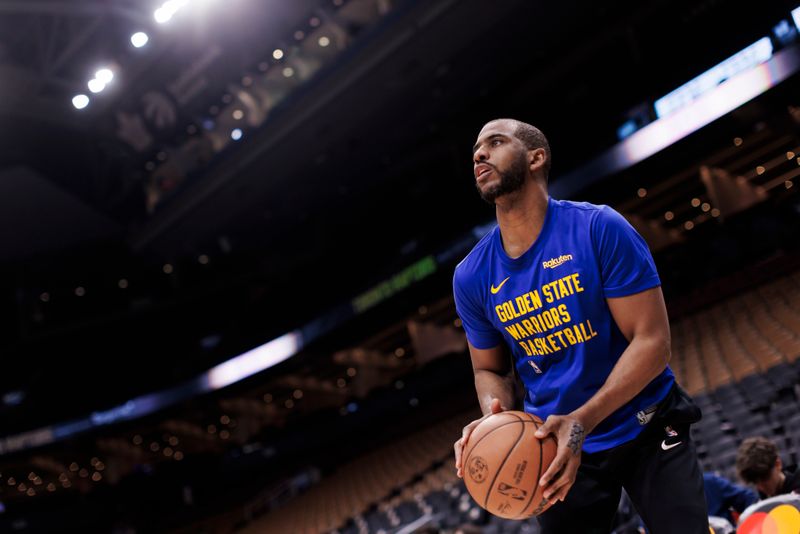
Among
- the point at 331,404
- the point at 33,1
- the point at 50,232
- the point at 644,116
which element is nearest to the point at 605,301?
the point at 33,1

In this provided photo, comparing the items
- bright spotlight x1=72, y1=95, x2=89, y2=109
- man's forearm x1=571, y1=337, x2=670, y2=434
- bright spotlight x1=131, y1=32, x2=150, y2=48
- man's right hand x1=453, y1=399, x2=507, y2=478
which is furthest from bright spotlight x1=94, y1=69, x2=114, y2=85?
man's forearm x1=571, y1=337, x2=670, y2=434

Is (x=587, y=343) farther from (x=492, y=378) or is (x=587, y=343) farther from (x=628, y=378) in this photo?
(x=492, y=378)

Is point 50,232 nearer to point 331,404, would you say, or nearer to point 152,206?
point 152,206

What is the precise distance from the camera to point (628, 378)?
1.76m

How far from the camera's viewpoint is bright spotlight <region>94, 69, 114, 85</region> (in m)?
11.2

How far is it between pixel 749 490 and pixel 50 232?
568 inches

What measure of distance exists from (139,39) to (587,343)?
1048 centimetres

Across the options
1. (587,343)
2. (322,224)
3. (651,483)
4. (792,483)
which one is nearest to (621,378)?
(587,343)

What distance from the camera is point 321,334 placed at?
15.6 metres

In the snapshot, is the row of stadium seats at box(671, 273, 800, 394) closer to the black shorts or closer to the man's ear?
the black shorts

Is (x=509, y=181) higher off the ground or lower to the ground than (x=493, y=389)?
higher

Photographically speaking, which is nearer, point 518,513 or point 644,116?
point 518,513

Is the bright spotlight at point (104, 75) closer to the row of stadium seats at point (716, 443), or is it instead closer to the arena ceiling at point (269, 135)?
the arena ceiling at point (269, 135)

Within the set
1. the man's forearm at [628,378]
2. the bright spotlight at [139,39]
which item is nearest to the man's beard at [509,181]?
the man's forearm at [628,378]
